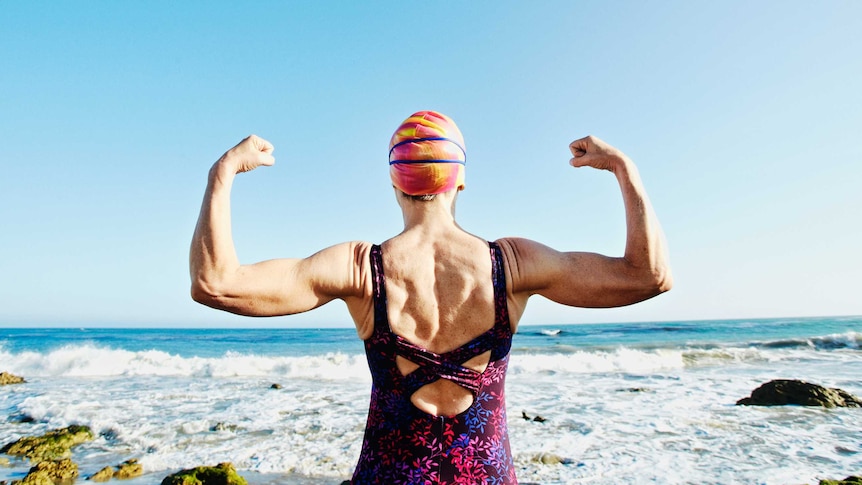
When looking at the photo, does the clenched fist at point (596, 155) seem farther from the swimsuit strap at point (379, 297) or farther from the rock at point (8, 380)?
the rock at point (8, 380)

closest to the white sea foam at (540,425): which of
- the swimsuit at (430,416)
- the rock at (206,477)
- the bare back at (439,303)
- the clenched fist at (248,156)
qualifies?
the rock at (206,477)

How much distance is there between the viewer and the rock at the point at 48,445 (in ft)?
25.1

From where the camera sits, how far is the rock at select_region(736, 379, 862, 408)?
32.5 ft

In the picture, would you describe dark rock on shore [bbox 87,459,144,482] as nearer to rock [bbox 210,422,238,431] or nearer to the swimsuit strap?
rock [bbox 210,422,238,431]

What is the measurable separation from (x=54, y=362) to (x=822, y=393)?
24666 millimetres

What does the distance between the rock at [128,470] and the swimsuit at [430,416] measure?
6.14m

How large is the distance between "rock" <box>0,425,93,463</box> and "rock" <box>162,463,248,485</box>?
2.91m

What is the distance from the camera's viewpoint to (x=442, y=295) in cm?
172

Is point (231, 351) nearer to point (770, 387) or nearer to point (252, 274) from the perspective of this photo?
point (770, 387)

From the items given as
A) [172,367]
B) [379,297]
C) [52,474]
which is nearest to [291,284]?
[379,297]

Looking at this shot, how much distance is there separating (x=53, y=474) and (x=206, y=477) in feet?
6.68

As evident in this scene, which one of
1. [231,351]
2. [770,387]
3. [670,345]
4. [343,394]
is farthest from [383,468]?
[231,351]

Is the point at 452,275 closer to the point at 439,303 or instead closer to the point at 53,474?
the point at 439,303

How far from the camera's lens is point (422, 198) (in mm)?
1868
